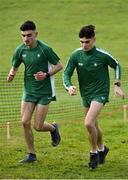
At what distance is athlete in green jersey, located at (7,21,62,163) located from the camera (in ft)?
28.6

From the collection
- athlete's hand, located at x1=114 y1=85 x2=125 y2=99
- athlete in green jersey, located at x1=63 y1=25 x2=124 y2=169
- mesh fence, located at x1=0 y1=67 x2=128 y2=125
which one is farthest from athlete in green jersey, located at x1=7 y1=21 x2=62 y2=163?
mesh fence, located at x1=0 y1=67 x2=128 y2=125

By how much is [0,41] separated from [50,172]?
865 inches

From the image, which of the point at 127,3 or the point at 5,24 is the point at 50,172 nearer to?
the point at 5,24

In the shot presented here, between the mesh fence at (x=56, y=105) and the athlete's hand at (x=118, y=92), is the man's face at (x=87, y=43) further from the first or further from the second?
the mesh fence at (x=56, y=105)

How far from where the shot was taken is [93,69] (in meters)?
8.43

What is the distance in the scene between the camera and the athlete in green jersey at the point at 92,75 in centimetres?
835

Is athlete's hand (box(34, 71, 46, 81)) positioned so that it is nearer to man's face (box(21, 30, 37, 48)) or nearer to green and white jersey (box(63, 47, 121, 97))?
green and white jersey (box(63, 47, 121, 97))

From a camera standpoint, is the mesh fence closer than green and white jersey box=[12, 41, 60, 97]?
No

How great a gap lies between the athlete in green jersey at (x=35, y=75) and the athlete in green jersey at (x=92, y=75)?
37cm

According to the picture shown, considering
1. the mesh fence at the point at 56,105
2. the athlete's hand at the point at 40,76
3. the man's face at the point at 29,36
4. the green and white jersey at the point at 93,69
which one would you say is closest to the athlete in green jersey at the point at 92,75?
the green and white jersey at the point at 93,69

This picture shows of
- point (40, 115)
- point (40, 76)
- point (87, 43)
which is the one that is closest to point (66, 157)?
point (40, 115)

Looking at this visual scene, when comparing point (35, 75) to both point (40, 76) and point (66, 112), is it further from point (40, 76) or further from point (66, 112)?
point (66, 112)

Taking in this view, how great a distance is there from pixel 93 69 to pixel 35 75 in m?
0.89

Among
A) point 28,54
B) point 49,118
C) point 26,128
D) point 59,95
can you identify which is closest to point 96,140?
point 26,128
